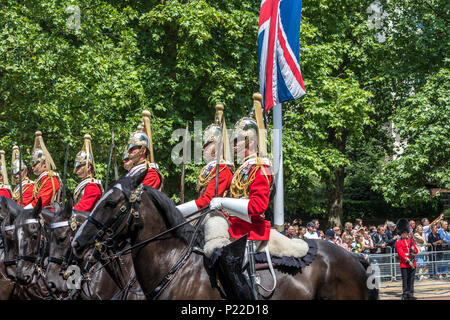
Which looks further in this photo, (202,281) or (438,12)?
(438,12)

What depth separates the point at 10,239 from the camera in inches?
334

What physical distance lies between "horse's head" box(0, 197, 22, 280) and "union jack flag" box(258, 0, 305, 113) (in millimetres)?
4145

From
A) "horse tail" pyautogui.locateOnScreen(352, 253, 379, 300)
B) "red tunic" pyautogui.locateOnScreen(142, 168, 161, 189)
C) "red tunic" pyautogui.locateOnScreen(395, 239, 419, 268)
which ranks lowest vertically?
"red tunic" pyautogui.locateOnScreen(395, 239, 419, 268)

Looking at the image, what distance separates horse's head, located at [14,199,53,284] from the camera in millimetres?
8008

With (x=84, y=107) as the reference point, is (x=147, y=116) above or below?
below

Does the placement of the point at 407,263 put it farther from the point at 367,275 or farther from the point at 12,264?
the point at 12,264

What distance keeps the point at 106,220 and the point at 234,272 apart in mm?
1268

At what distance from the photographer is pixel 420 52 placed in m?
25.5

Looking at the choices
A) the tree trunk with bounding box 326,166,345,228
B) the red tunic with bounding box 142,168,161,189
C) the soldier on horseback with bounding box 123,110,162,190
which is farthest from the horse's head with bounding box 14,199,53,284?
the tree trunk with bounding box 326,166,345,228

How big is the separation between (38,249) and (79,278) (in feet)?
4.72

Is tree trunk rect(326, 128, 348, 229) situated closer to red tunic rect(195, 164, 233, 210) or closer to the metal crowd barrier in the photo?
the metal crowd barrier

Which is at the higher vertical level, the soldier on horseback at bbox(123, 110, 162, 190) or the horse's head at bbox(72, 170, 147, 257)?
the soldier on horseback at bbox(123, 110, 162, 190)
